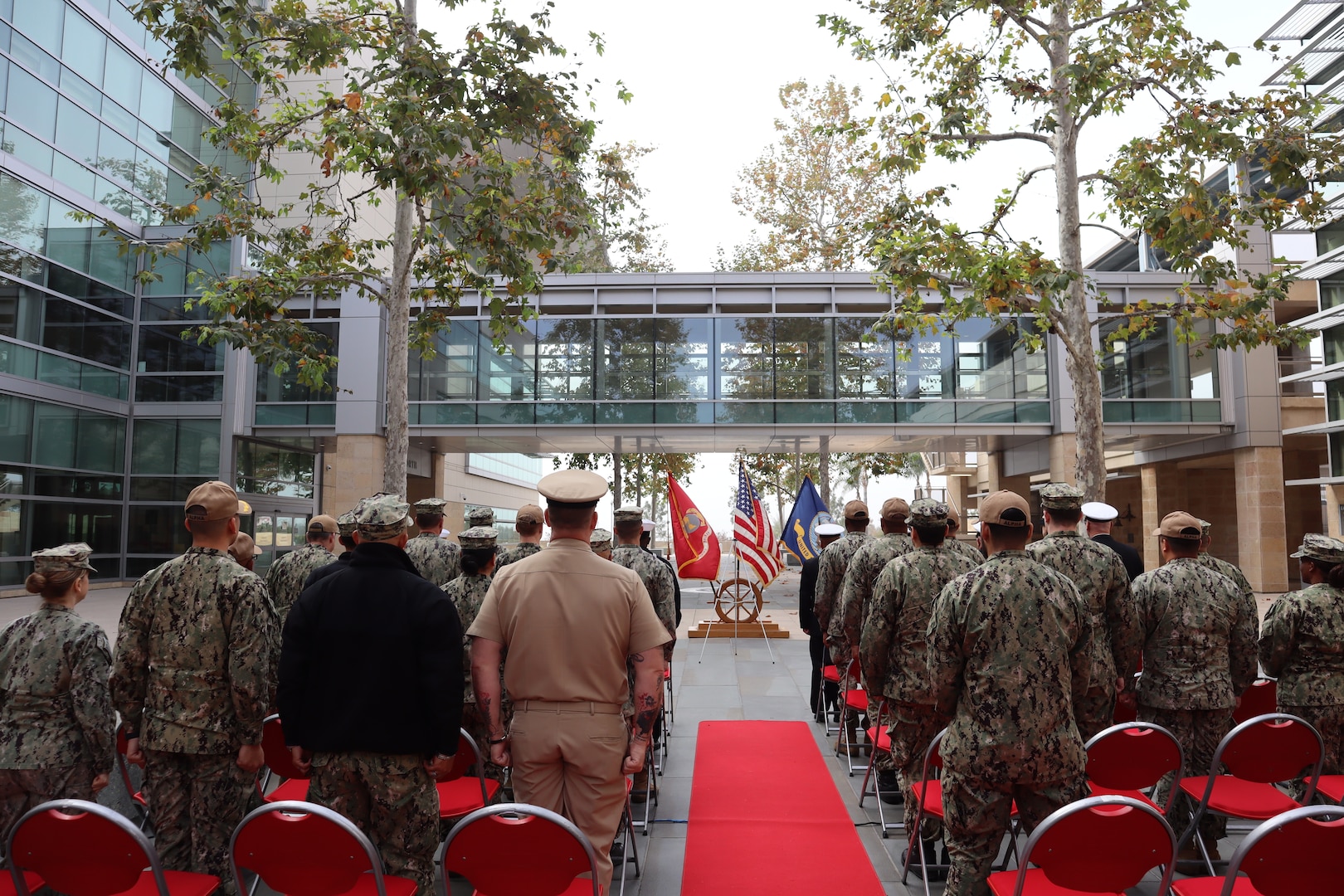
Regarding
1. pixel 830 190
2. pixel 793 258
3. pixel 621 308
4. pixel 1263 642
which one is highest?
pixel 830 190

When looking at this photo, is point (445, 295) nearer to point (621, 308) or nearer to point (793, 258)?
point (621, 308)

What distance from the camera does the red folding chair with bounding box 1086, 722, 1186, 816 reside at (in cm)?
363

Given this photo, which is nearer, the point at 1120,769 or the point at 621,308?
the point at 1120,769

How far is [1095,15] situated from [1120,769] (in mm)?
10109

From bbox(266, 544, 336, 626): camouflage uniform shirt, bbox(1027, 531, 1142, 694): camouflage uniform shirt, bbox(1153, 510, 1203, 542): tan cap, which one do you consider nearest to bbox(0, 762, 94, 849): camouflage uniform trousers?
bbox(266, 544, 336, 626): camouflage uniform shirt

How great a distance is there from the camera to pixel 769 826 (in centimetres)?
523

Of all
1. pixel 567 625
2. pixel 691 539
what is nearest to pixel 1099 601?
pixel 567 625

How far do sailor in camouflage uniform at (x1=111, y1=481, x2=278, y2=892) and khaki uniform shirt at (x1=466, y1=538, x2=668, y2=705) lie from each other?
1.14 meters

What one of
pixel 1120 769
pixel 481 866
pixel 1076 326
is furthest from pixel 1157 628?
pixel 1076 326

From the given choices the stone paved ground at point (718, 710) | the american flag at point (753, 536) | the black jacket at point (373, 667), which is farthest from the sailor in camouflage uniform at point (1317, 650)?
the american flag at point (753, 536)

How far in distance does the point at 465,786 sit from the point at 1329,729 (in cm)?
462

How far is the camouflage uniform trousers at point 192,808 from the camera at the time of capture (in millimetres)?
3605

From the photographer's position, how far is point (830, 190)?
28.1m

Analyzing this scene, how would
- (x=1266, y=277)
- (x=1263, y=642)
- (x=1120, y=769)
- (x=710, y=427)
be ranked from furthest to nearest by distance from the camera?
(x=710, y=427), (x=1266, y=277), (x=1263, y=642), (x=1120, y=769)
